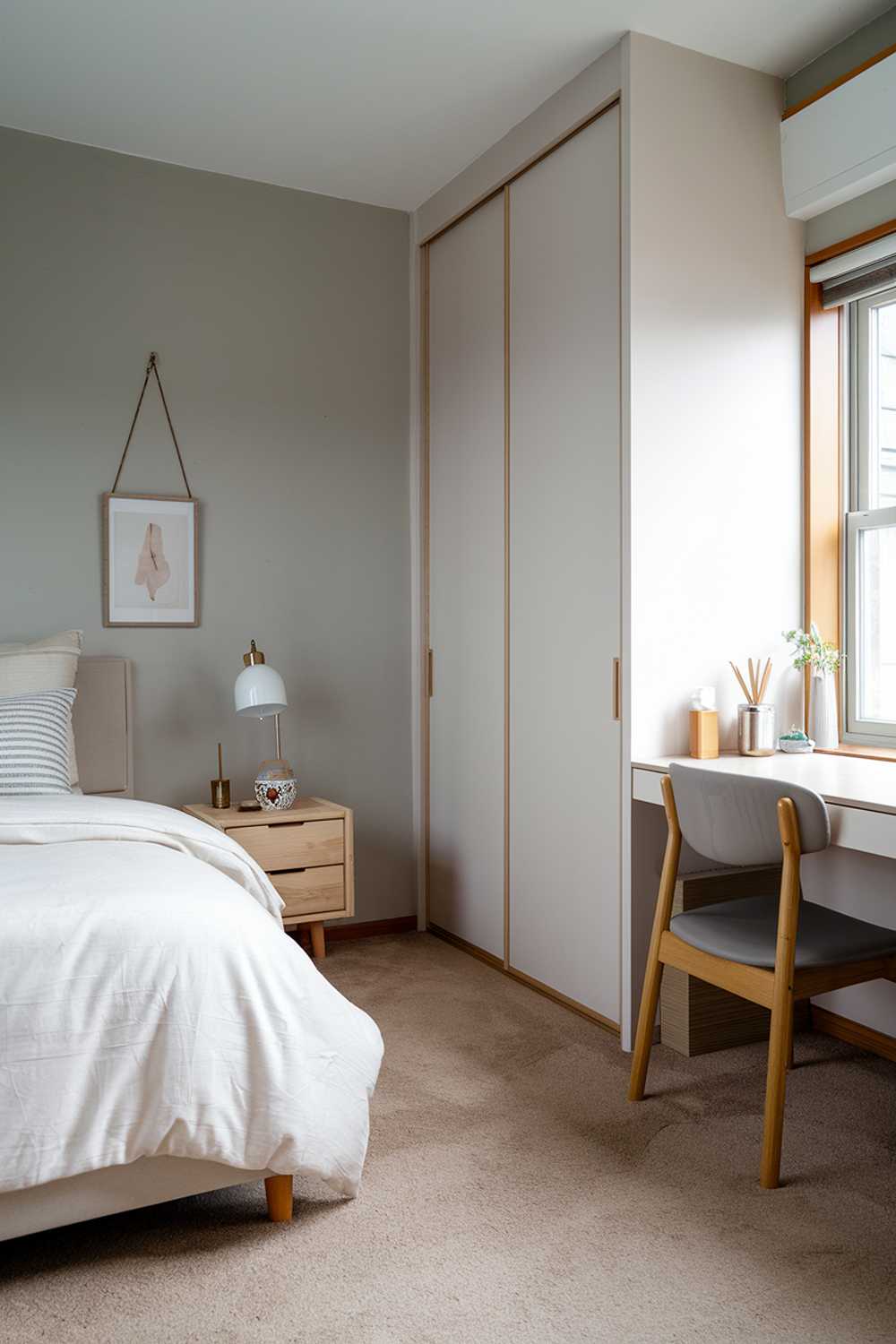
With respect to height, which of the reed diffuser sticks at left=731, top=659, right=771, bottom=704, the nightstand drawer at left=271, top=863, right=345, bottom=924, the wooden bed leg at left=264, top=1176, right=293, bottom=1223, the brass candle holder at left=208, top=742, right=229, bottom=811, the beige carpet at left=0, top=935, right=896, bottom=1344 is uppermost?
the reed diffuser sticks at left=731, top=659, right=771, bottom=704

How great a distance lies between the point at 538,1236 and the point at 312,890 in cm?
166

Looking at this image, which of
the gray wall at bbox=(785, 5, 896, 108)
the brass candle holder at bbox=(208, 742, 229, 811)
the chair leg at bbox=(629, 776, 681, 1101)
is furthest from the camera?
the brass candle holder at bbox=(208, 742, 229, 811)

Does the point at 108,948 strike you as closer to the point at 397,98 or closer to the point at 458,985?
the point at 458,985

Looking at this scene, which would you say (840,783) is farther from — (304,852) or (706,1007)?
(304,852)

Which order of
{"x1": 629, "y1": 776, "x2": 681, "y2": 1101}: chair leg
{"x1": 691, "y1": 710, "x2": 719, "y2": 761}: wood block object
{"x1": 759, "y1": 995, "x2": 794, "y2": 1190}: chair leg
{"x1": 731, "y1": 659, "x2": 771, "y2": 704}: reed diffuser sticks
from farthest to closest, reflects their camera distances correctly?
{"x1": 731, "y1": 659, "x2": 771, "y2": 704}: reed diffuser sticks
{"x1": 691, "y1": 710, "x2": 719, "y2": 761}: wood block object
{"x1": 629, "y1": 776, "x2": 681, "y2": 1101}: chair leg
{"x1": 759, "y1": 995, "x2": 794, "y2": 1190}: chair leg

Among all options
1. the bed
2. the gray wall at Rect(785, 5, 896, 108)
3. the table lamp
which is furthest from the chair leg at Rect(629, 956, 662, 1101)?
the gray wall at Rect(785, 5, 896, 108)

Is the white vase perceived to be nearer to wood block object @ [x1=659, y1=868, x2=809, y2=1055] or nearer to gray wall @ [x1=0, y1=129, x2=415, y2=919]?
wood block object @ [x1=659, y1=868, x2=809, y2=1055]

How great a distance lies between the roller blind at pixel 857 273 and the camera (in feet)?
9.42

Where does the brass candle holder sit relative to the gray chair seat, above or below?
above

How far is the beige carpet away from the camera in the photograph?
1.71 metres

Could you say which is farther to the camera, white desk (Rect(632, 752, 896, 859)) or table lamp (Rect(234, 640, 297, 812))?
table lamp (Rect(234, 640, 297, 812))

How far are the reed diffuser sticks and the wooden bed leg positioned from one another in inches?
68.7

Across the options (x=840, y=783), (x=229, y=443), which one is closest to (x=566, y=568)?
(x=840, y=783)

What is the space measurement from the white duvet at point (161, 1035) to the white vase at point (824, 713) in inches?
63.9
